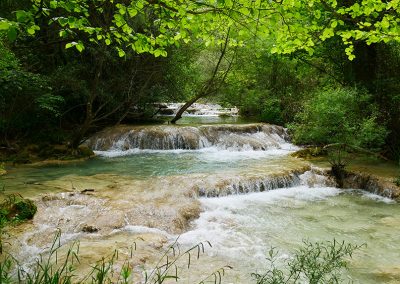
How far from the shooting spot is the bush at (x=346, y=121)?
1020 centimetres

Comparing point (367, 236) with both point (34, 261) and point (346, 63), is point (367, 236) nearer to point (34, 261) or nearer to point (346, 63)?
point (34, 261)

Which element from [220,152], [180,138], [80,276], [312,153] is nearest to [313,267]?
[80,276]

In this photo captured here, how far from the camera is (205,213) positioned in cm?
759

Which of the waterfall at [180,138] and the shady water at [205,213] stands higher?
the waterfall at [180,138]

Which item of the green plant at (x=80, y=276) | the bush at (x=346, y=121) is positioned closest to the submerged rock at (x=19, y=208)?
the green plant at (x=80, y=276)

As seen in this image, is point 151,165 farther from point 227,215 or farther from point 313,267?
point 313,267

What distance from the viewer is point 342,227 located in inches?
280

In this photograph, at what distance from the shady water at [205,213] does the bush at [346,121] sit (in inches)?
48.9

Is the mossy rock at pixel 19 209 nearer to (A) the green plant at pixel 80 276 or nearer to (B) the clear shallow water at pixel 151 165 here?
(A) the green plant at pixel 80 276

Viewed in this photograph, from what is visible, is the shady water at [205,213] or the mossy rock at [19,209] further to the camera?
the mossy rock at [19,209]

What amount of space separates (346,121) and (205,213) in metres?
5.66

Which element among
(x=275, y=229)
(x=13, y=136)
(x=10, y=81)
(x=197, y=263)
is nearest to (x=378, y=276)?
(x=275, y=229)

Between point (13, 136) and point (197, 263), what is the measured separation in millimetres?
11150

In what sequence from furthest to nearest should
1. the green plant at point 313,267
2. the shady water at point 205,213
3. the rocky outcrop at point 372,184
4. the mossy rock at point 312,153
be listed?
1. the mossy rock at point 312,153
2. the rocky outcrop at point 372,184
3. the shady water at point 205,213
4. the green plant at point 313,267
